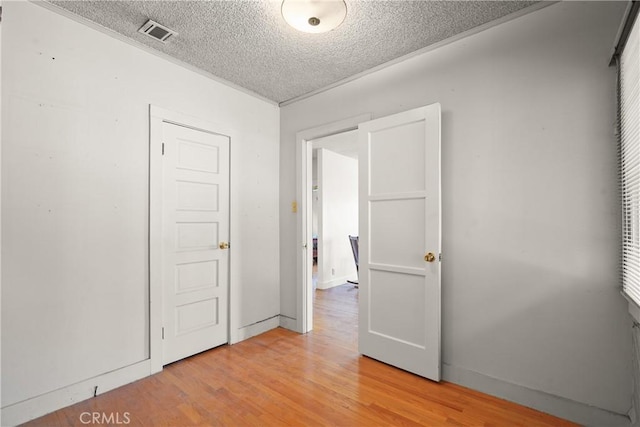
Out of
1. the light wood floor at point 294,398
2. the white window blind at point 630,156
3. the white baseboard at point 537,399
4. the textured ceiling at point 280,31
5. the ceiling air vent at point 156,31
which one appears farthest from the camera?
the ceiling air vent at point 156,31

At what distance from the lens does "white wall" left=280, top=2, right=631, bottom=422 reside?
5.90ft

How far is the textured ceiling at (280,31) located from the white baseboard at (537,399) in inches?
103

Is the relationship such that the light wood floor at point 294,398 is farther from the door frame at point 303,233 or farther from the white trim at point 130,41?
the white trim at point 130,41

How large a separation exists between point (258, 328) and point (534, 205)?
113 inches

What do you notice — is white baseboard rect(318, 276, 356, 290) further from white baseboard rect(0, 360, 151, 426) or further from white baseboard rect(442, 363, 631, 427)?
white baseboard rect(0, 360, 151, 426)

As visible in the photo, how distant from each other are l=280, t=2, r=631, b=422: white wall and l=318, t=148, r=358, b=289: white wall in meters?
3.26

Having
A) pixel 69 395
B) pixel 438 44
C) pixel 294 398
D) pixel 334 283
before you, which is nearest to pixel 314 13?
pixel 438 44

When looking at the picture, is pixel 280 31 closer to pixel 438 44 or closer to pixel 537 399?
pixel 438 44

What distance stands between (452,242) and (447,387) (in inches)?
43.3

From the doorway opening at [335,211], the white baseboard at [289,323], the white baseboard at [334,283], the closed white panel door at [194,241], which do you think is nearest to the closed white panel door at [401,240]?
the white baseboard at [289,323]

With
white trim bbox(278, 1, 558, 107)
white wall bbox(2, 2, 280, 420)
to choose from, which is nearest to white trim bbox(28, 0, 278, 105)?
white wall bbox(2, 2, 280, 420)

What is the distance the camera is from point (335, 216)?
5.91 metres

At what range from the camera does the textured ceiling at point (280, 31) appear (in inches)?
78.6

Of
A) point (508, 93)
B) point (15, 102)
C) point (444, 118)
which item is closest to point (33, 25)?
point (15, 102)
